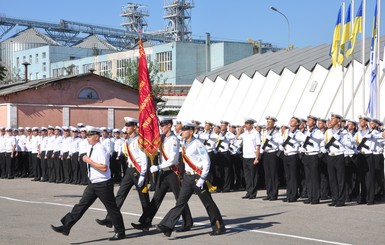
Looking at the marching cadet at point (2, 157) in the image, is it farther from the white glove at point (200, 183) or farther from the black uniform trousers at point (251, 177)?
the white glove at point (200, 183)

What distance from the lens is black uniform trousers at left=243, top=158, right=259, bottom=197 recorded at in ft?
52.9

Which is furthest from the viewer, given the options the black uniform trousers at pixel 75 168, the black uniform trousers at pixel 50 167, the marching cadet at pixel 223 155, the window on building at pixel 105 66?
the window on building at pixel 105 66

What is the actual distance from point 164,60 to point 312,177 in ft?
200

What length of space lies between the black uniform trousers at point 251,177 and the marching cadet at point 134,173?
17.5 ft

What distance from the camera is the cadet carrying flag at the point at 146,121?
36.3 feet

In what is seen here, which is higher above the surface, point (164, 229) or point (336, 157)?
point (336, 157)

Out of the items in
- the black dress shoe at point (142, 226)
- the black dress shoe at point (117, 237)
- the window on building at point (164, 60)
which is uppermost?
the window on building at point (164, 60)

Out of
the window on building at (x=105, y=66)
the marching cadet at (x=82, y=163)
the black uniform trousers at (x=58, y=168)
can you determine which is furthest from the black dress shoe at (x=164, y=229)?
the window on building at (x=105, y=66)

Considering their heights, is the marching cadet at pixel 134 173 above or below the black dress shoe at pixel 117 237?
above

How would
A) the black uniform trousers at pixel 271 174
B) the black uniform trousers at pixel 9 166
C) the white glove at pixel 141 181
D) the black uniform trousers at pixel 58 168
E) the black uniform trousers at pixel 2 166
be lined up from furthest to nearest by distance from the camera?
the black uniform trousers at pixel 2 166 < the black uniform trousers at pixel 9 166 < the black uniform trousers at pixel 58 168 < the black uniform trousers at pixel 271 174 < the white glove at pixel 141 181

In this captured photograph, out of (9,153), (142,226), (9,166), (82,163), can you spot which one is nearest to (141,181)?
(142,226)

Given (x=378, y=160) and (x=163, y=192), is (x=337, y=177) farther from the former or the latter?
(x=163, y=192)

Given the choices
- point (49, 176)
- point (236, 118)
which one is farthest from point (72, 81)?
point (49, 176)

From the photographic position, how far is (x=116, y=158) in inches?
894
